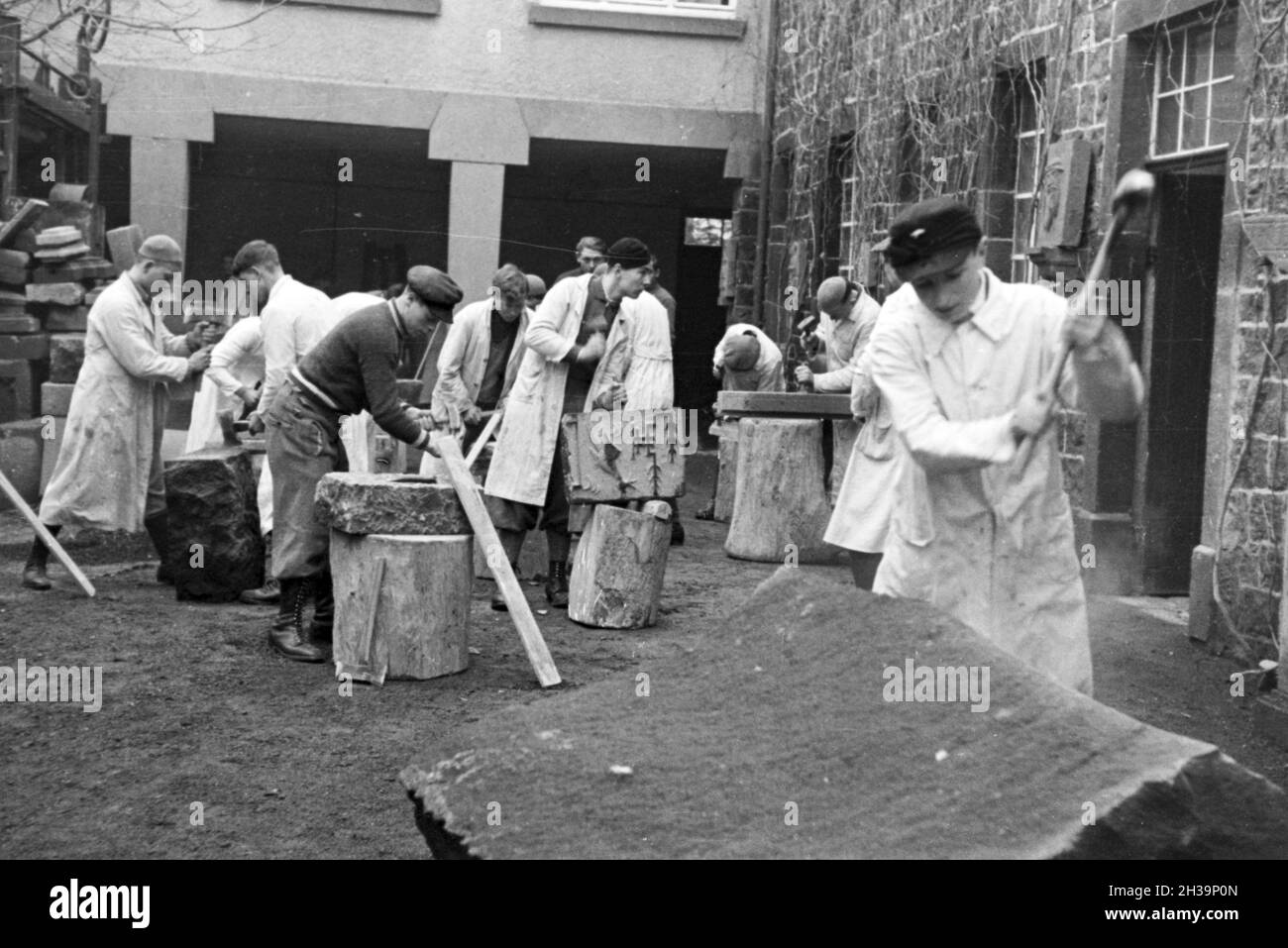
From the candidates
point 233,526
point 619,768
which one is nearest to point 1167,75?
point 233,526

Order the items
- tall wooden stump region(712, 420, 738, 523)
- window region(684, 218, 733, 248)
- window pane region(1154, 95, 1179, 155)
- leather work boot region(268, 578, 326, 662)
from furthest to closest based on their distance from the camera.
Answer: window region(684, 218, 733, 248)
tall wooden stump region(712, 420, 738, 523)
window pane region(1154, 95, 1179, 155)
leather work boot region(268, 578, 326, 662)

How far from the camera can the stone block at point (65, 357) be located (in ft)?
40.1

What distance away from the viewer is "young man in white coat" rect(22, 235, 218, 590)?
30.5ft

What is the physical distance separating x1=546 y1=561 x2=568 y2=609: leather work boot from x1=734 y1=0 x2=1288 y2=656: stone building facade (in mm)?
2884

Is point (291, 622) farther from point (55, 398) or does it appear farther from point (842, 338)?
point (55, 398)

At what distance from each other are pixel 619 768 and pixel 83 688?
4069mm

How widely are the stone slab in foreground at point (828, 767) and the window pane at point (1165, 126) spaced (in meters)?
6.02

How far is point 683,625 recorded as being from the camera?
28.0 ft

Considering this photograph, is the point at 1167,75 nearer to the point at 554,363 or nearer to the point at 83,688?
the point at 554,363

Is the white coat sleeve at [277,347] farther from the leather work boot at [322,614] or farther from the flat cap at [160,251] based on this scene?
the leather work boot at [322,614]

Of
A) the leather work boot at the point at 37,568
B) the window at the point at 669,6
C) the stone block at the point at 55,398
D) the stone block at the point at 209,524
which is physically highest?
the window at the point at 669,6

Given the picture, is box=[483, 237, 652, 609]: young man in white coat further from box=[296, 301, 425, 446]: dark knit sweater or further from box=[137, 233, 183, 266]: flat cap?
box=[137, 233, 183, 266]: flat cap

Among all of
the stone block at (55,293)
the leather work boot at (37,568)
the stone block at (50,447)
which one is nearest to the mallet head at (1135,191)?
the leather work boot at (37,568)

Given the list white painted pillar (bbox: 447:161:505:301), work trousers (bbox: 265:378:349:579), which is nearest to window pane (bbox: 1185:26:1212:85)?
work trousers (bbox: 265:378:349:579)
